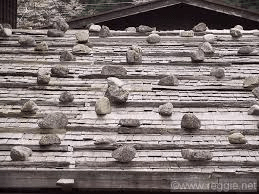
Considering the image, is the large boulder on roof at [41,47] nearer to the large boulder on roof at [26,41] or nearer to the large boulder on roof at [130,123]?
the large boulder on roof at [26,41]

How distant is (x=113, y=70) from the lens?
Answer: 15.2 ft

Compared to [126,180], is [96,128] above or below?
above

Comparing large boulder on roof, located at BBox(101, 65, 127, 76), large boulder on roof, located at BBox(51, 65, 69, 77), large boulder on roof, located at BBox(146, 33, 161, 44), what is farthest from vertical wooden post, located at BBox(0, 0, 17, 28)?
large boulder on roof, located at BBox(101, 65, 127, 76)

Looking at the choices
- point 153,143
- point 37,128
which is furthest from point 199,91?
point 37,128

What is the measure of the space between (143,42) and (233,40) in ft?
3.77

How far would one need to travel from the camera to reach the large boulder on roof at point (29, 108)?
12.8ft

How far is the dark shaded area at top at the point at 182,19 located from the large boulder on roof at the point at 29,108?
441cm

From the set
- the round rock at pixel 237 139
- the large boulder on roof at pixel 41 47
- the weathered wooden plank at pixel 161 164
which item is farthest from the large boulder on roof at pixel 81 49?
the round rock at pixel 237 139

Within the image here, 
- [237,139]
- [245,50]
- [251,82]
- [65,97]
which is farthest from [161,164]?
[245,50]

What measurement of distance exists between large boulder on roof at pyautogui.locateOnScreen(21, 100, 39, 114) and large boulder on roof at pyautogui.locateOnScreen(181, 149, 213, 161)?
1462 mm

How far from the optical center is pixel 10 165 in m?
3.23

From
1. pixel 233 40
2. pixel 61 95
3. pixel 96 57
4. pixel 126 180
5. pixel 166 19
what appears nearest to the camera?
pixel 126 180

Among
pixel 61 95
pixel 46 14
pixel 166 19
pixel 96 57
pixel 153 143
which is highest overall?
pixel 46 14

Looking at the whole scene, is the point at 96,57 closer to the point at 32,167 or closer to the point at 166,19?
the point at 32,167
